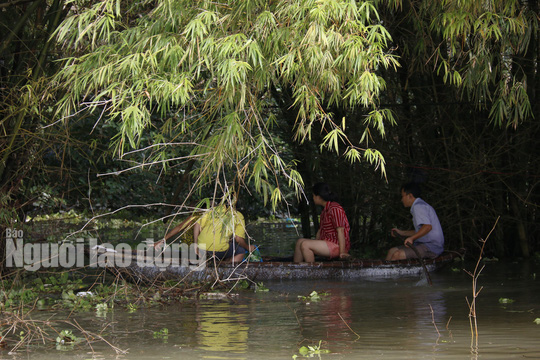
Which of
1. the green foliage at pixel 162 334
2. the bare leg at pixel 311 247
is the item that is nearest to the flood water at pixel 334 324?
the green foliage at pixel 162 334

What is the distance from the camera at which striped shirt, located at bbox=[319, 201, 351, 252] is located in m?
8.61

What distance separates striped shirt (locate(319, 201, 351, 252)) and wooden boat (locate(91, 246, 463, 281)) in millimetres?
297

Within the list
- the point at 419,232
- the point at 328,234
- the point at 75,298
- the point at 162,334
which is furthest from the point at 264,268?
the point at 162,334

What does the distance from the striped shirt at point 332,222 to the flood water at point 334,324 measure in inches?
30.0

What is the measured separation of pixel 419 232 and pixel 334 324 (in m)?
3.17

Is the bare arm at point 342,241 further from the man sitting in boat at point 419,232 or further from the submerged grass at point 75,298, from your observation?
the submerged grass at point 75,298

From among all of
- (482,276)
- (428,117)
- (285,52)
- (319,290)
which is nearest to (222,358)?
(285,52)

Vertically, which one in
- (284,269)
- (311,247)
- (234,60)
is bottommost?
(284,269)

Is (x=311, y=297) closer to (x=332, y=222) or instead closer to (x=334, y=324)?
(x=334, y=324)

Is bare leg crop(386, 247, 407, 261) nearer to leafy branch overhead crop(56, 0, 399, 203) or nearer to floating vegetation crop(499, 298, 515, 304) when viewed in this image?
floating vegetation crop(499, 298, 515, 304)

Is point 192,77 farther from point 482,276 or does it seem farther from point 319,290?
point 482,276

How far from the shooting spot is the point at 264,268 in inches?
322

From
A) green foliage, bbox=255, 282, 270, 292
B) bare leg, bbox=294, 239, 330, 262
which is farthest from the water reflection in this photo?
bare leg, bbox=294, 239, 330, 262

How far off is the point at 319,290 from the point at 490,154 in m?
3.20
